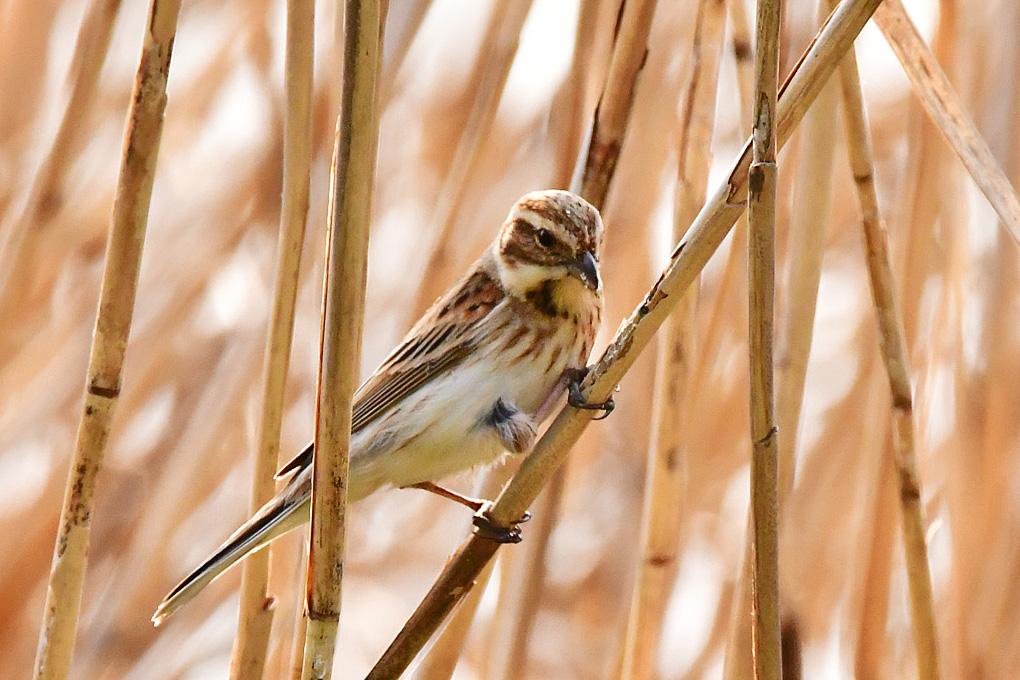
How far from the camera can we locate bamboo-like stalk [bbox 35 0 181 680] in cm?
163

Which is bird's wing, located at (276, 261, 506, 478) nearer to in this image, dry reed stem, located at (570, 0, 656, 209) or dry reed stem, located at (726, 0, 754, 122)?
dry reed stem, located at (570, 0, 656, 209)

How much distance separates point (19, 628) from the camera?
10.8 feet

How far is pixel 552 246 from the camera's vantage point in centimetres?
276

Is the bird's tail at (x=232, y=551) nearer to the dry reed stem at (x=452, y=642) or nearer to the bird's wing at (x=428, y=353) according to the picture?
the dry reed stem at (x=452, y=642)

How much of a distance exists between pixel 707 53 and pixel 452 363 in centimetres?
103

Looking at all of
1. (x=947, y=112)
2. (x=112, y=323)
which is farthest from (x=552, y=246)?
(x=112, y=323)

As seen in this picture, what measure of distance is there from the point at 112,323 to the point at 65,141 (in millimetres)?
932

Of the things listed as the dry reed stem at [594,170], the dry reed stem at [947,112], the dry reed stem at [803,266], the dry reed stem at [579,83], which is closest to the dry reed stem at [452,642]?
the dry reed stem at [594,170]

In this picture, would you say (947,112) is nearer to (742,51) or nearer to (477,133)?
(742,51)

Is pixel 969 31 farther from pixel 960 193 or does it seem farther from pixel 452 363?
pixel 452 363

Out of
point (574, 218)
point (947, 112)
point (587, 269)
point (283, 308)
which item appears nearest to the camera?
point (283, 308)

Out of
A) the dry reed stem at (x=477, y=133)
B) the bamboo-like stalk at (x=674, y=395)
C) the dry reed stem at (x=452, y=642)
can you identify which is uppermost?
the dry reed stem at (x=477, y=133)

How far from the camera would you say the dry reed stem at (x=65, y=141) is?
2303 mm

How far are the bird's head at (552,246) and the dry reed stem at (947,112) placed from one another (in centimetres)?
71
